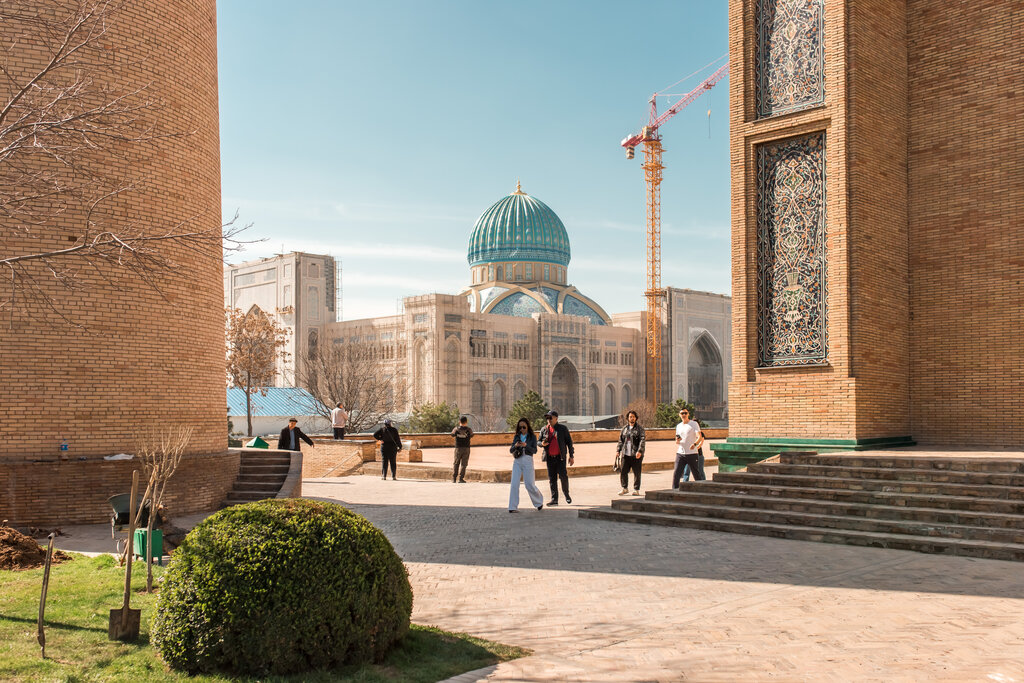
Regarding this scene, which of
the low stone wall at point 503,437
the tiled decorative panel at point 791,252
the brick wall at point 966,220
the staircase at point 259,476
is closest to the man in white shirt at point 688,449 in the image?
the tiled decorative panel at point 791,252

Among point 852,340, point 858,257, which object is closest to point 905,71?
point 858,257

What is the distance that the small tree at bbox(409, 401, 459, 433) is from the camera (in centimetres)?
3781

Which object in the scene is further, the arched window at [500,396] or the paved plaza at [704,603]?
the arched window at [500,396]

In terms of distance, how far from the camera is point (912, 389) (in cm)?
1381

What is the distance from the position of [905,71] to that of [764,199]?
3.04 metres

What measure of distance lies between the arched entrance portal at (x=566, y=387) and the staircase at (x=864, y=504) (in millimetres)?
53673

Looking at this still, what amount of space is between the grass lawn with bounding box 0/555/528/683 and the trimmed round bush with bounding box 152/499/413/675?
4.3 inches

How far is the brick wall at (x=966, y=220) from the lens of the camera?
13070 millimetres

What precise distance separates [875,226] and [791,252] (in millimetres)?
1252

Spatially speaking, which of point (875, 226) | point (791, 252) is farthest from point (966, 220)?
point (791, 252)

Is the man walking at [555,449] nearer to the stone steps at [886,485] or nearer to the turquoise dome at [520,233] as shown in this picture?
the stone steps at [886,485]

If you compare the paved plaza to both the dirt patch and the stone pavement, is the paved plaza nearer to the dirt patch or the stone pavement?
the stone pavement

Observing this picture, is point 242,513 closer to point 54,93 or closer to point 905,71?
point 54,93

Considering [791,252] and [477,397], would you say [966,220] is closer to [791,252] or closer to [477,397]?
[791,252]
